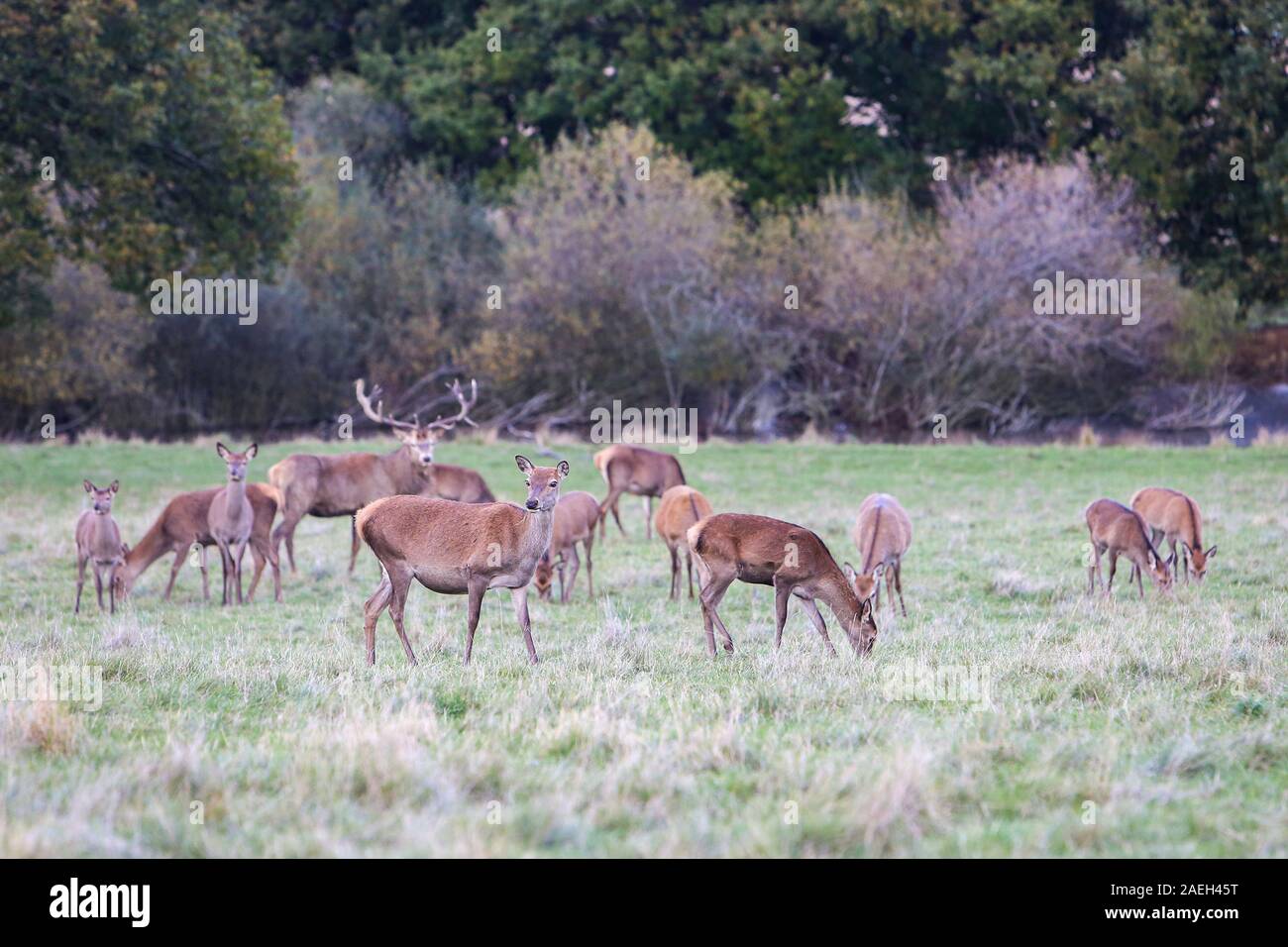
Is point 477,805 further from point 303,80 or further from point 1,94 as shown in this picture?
point 303,80

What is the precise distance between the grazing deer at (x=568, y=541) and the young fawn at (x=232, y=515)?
2.53 meters

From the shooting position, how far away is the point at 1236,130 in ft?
78.8

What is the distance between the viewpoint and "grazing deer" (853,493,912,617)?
437 inches

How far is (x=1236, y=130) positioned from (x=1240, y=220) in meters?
1.48

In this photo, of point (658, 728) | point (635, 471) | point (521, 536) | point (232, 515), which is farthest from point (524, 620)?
point (635, 471)

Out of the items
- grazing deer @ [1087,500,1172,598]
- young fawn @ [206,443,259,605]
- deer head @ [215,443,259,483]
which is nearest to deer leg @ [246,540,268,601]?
young fawn @ [206,443,259,605]

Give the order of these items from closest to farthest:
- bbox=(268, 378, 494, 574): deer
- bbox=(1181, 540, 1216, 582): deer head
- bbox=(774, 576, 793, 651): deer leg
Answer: bbox=(774, 576, 793, 651): deer leg < bbox=(1181, 540, 1216, 582): deer head < bbox=(268, 378, 494, 574): deer
